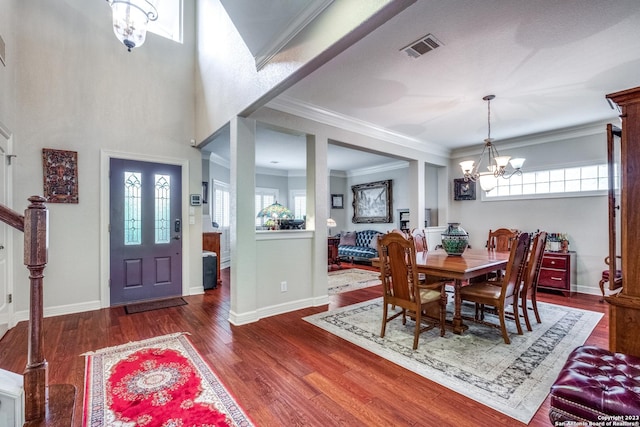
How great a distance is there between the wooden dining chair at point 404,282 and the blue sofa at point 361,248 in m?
3.86

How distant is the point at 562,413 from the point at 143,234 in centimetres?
461

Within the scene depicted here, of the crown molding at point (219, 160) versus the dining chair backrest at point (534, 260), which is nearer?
the dining chair backrest at point (534, 260)

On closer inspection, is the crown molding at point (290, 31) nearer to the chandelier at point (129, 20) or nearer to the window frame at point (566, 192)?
the chandelier at point (129, 20)

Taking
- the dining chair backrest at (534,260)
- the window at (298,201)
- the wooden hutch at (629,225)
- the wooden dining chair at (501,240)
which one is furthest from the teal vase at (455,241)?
the window at (298,201)

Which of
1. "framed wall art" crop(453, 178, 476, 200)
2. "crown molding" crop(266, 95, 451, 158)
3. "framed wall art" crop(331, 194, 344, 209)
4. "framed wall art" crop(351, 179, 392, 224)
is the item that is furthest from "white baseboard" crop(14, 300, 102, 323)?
"framed wall art" crop(453, 178, 476, 200)

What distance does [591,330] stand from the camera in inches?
119

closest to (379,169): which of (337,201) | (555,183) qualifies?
(337,201)

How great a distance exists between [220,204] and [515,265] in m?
6.11

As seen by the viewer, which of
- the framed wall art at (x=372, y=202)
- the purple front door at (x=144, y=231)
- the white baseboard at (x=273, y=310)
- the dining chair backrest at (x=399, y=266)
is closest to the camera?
the dining chair backrest at (x=399, y=266)

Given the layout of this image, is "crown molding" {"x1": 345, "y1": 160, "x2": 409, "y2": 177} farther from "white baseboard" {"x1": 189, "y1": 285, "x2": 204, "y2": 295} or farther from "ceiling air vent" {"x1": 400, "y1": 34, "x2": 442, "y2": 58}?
"white baseboard" {"x1": 189, "y1": 285, "x2": 204, "y2": 295}

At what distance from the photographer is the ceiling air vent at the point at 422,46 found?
2.47 meters

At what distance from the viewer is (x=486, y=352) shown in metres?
2.54

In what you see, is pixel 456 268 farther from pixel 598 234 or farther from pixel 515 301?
pixel 598 234

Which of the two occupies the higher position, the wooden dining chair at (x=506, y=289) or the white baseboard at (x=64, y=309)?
the wooden dining chair at (x=506, y=289)
